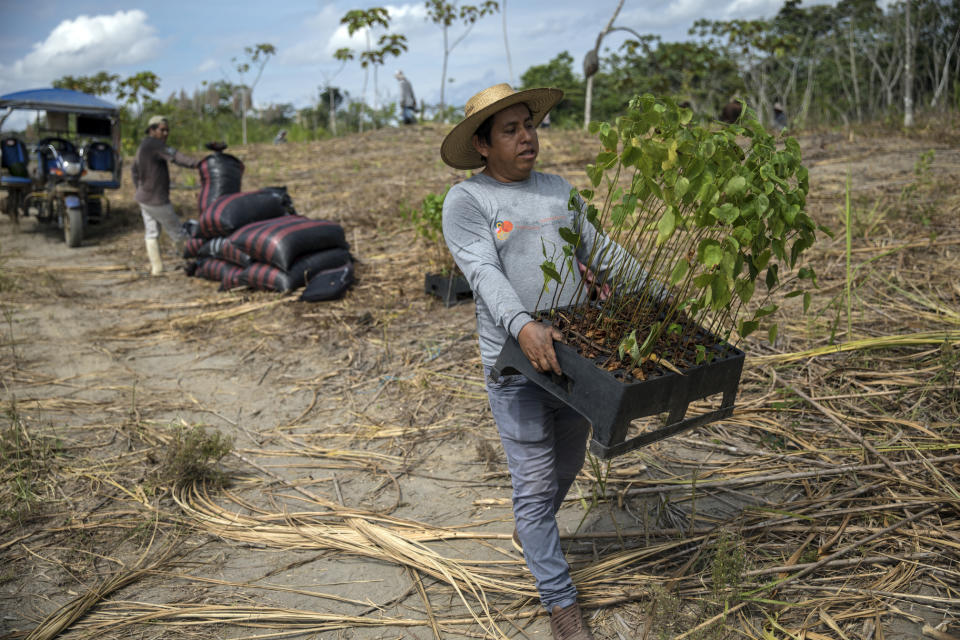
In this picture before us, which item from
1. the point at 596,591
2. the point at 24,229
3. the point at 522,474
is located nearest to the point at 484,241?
the point at 522,474

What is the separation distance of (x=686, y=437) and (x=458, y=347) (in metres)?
1.79

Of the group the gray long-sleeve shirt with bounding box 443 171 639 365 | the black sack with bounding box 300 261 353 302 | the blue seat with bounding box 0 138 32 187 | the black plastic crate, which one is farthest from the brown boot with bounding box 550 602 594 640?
the blue seat with bounding box 0 138 32 187

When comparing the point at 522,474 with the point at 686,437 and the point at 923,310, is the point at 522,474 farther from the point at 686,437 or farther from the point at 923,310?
the point at 923,310

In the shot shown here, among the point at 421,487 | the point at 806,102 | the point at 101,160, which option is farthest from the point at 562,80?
the point at 421,487

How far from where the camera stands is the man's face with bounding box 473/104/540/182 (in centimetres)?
196

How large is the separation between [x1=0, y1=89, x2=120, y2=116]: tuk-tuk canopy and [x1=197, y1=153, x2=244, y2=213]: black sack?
3.18 m

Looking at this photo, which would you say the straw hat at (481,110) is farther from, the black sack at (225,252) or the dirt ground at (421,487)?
the black sack at (225,252)

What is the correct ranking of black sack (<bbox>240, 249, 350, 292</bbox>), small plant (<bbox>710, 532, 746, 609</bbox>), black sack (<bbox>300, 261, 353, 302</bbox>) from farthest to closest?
black sack (<bbox>240, 249, 350, 292</bbox>), black sack (<bbox>300, 261, 353, 302</bbox>), small plant (<bbox>710, 532, 746, 609</bbox>)

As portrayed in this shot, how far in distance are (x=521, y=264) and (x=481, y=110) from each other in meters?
0.48

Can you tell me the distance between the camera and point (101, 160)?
29.0ft

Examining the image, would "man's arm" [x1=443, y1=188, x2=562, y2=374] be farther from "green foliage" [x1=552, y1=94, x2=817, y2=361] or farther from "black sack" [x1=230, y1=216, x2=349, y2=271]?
"black sack" [x1=230, y1=216, x2=349, y2=271]

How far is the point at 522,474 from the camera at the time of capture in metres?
1.92

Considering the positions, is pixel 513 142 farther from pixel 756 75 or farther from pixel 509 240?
pixel 756 75

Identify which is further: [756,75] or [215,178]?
[756,75]
